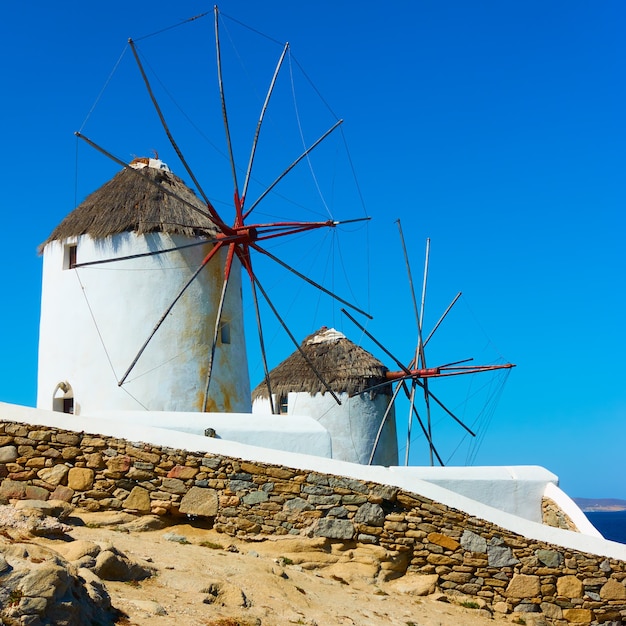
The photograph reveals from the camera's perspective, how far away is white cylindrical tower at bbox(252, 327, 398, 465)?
20.8 m

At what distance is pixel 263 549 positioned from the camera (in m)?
9.12

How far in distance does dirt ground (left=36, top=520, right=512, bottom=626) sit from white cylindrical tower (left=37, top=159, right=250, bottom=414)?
15.3ft

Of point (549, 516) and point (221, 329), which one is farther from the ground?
point (221, 329)

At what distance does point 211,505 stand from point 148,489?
73cm

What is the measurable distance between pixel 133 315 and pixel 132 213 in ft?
5.81

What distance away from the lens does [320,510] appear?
9.50 m

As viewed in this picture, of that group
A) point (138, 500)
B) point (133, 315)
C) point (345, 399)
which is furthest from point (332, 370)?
point (138, 500)

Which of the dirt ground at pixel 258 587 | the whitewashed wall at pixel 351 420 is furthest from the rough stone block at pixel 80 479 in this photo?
the whitewashed wall at pixel 351 420

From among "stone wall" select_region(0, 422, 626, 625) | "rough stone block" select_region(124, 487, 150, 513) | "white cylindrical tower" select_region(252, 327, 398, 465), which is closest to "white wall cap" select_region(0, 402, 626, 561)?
"stone wall" select_region(0, 422, 626, 625)

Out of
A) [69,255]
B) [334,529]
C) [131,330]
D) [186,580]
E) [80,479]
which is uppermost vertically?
[69,255]

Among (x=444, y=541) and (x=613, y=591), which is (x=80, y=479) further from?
(x=613, y=591)

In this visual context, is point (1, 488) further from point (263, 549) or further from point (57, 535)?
point (263, 549)

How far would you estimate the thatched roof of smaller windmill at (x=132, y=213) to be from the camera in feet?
45.7

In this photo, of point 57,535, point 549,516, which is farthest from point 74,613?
point 549,516
